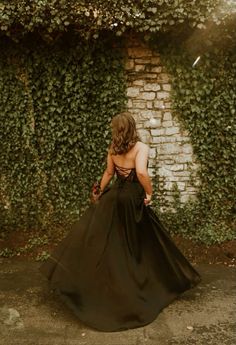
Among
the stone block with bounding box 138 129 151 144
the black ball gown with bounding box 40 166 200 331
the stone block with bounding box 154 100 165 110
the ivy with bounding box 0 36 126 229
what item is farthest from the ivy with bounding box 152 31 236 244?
the black ball gown with bounding box 40 166 200 331

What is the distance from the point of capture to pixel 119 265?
430 cm

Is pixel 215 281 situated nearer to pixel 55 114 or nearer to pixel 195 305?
pixel 195 305

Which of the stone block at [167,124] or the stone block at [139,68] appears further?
the stone block at [167,124]

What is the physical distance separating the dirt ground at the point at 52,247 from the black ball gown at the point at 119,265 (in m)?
1.65

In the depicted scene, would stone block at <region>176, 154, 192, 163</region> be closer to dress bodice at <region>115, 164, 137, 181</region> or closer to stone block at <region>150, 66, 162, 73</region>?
stone block at <region>150, 66, 162, 73</region>

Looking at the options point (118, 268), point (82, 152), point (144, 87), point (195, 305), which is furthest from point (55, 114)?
point (195, 305)

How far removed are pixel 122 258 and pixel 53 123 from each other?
2988 millimetres

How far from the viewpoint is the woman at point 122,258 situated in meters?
4.19

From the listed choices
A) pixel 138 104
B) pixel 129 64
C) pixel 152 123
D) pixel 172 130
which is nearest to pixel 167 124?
pixel 172 130

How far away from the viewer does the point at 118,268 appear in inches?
169

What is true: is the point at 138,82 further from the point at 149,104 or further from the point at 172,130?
the point at 172,130

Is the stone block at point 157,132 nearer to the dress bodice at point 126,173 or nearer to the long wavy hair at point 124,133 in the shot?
the dress bodice at point 126,173

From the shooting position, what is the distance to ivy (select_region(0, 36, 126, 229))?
21.2ft

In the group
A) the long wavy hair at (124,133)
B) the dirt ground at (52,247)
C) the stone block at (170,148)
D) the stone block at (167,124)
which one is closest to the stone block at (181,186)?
the stone block at (170,148)
